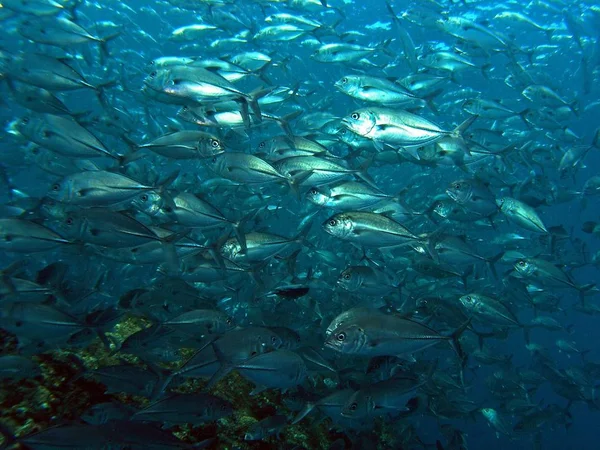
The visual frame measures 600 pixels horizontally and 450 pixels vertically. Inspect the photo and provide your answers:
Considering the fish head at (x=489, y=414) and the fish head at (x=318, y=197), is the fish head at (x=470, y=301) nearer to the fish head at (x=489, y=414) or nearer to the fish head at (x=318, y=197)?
the fish head at (x=318, y=197)

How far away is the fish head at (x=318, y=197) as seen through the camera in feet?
16.2

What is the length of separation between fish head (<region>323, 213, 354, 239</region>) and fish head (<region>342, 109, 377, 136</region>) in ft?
3.85

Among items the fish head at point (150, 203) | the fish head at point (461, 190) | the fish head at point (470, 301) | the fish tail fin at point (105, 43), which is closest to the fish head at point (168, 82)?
the fish head at point (150, 203)

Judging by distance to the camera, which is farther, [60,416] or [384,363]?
[384,363]

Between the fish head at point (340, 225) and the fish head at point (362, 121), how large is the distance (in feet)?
3.85

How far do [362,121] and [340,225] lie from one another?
139 centimetres

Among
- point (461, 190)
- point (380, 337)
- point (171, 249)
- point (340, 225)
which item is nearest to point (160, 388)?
point (171, 249)

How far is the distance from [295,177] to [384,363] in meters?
2.52

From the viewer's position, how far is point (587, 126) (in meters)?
26.6

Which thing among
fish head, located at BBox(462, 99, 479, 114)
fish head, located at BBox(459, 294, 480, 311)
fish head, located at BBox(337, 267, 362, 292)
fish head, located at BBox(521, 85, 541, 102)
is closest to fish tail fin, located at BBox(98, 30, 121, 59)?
fish head, located at BBox(337, 267, 362, 292)

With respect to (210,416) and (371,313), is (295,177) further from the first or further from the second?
(210,416)

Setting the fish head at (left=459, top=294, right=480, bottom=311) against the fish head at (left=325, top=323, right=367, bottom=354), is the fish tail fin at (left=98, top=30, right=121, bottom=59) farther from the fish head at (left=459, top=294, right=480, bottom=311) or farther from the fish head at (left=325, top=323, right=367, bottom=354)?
the fish head at (left=459, top=294, right=480, bottom=311)

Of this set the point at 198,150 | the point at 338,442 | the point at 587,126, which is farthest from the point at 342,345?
the point at 587,126

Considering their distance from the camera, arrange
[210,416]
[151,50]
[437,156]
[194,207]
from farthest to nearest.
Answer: [151,50] → [437,156] → [194,207] → [210,416]
